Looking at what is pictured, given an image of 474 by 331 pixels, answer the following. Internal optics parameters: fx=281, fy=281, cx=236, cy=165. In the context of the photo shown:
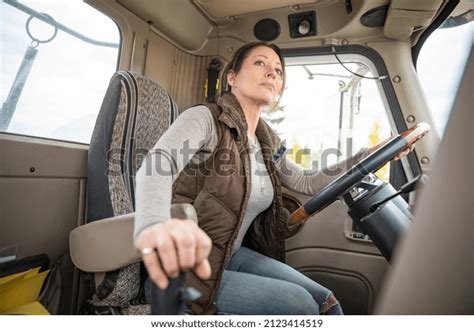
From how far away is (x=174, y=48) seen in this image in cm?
109

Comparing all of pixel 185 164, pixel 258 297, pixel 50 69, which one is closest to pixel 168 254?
pixel 185 164

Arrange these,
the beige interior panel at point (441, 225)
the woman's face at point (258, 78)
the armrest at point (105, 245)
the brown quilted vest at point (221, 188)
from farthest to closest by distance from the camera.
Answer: the woman's face at point (258, 78) → the brown quilted vest at point (221, 188) → the armrest at point (105, 245) → the beige interior panel at point (441, 225)

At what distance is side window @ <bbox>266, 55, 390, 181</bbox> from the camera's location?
107cm

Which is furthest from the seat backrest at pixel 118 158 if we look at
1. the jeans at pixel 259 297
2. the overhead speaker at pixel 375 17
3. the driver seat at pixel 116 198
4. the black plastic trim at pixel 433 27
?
the black plastic trim at pixel 433 27

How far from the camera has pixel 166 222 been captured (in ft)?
1.24

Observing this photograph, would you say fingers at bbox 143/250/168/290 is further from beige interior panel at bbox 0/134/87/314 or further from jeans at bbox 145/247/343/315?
beige interior panel at bbox 0/134/87/314

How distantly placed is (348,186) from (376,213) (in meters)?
0.10

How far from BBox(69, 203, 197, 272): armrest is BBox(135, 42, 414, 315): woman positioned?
0.12 metres

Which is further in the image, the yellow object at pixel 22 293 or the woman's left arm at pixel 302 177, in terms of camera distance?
the woman's left arm at pixel 302 177

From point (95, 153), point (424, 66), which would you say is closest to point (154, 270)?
point (95, 153)

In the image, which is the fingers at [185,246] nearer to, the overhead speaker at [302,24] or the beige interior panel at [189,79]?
the beige interior panel at [189,79]

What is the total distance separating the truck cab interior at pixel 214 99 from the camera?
34cm

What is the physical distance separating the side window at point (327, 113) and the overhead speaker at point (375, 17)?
0.14 metres
